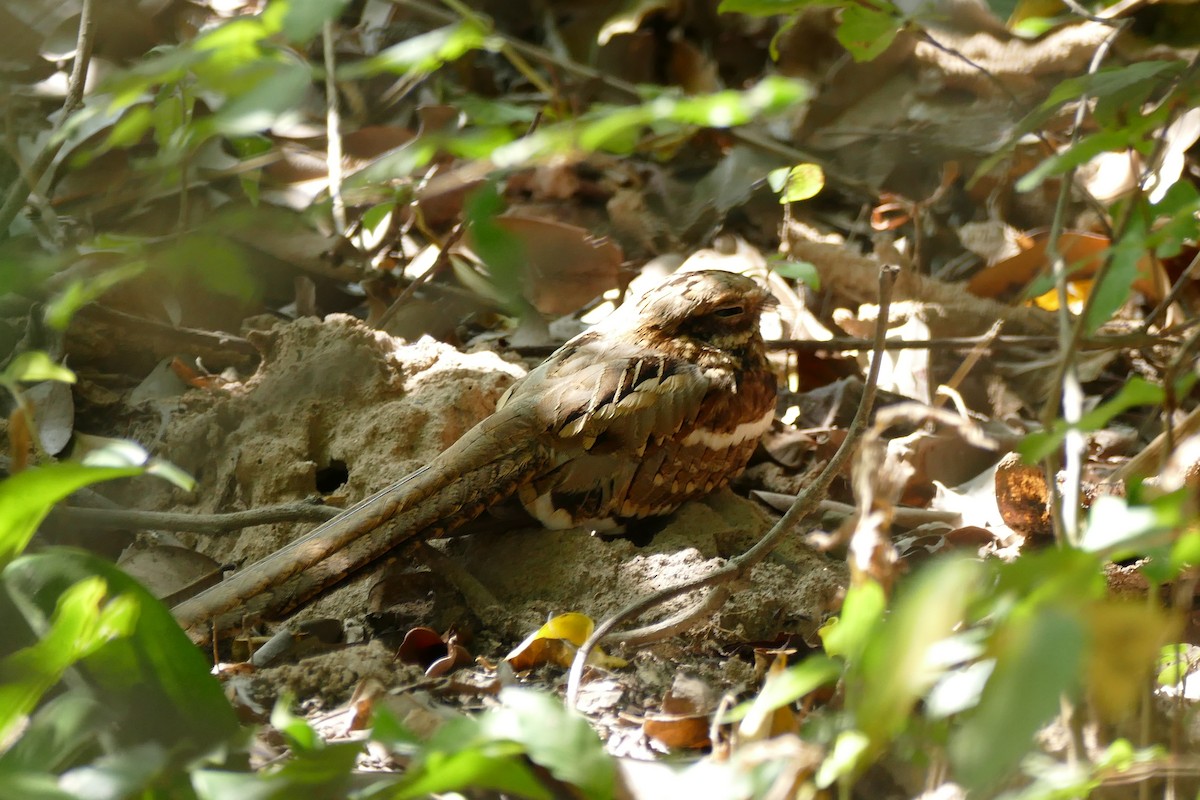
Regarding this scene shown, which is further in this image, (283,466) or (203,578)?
(283,466)

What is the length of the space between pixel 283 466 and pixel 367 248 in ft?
3.74

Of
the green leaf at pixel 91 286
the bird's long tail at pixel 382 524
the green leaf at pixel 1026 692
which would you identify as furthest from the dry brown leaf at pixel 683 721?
the green leaf at pixel 91 286

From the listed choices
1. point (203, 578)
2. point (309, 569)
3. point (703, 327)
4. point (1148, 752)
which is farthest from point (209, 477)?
point (1148, 752)

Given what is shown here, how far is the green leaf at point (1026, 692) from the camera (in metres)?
0.81

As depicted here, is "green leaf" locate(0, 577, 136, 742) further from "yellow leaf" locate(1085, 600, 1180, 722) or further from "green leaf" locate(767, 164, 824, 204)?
"green leaf" locate(767, 164, 824, 204)

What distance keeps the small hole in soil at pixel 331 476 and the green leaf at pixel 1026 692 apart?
2160 mm

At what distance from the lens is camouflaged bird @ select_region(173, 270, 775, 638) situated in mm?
2229

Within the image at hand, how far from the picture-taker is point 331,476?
280cm

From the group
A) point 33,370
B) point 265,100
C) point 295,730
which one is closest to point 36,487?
point 33,370

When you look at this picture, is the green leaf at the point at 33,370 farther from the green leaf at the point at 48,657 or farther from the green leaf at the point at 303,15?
the green leaf at the point at 303,15

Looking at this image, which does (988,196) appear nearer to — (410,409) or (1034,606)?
(410,409)

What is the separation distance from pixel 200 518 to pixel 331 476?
0.54m

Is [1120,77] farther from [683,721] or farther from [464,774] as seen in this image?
[464,774]

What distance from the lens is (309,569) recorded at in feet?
7.22
